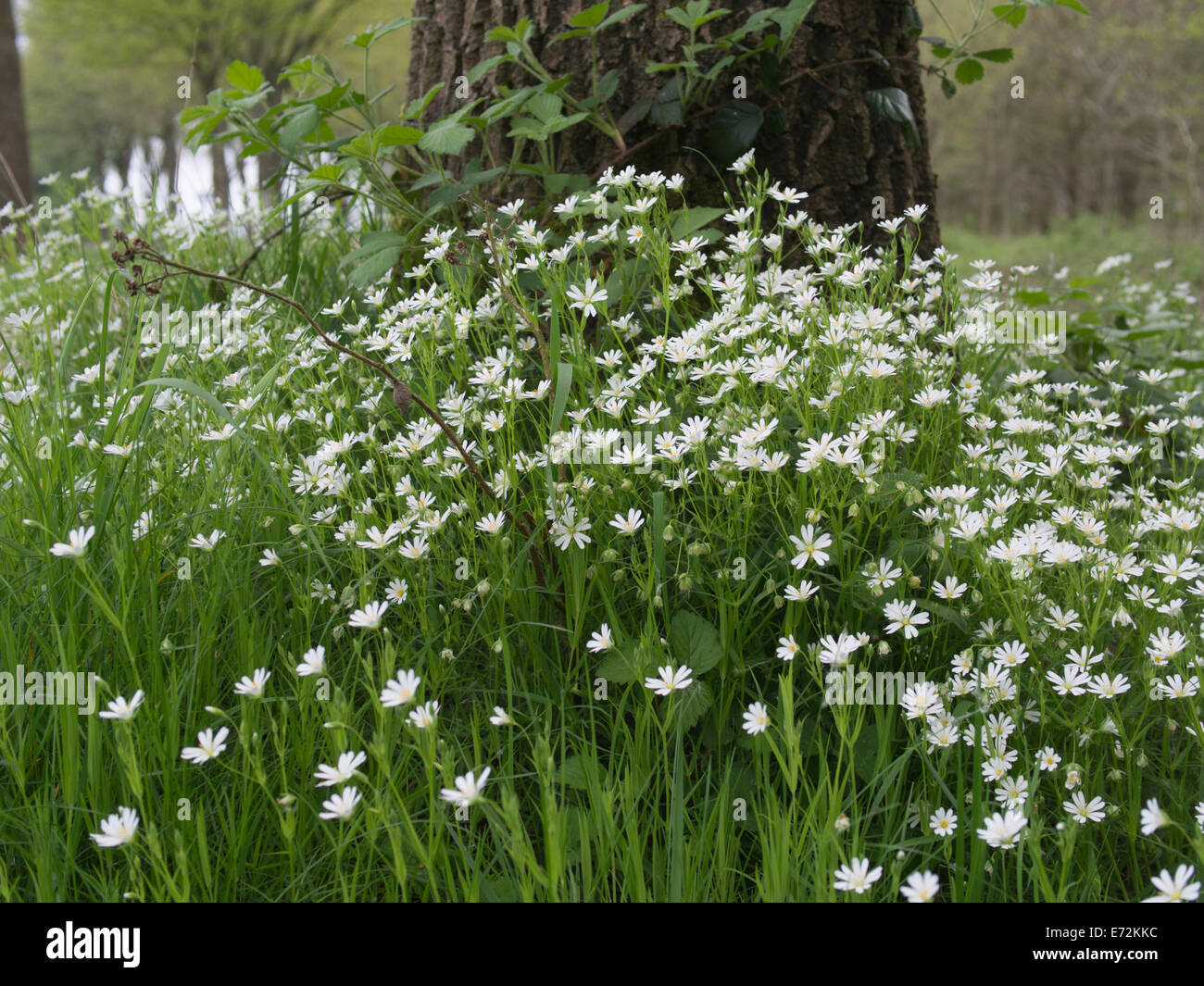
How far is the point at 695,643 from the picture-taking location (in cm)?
180

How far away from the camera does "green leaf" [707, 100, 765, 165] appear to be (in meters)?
2.85

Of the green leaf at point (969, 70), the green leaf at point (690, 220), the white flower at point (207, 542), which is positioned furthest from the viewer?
the green leaf at point (969, 70)

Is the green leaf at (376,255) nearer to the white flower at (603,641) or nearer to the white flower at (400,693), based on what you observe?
the white flower at (603,641)

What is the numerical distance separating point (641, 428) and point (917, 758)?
909 mm

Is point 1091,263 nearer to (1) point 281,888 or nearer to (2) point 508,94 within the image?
(2) point 508,94

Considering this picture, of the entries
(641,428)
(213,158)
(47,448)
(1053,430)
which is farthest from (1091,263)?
(213,158)

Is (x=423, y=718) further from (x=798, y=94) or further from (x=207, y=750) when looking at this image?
(x=798, y=94)

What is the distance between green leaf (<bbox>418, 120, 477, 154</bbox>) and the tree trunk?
55 cm

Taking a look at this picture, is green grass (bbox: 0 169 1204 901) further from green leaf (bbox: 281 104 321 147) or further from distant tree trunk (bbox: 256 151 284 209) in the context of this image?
distant tree trunk (bbox: 256 151 284 209)

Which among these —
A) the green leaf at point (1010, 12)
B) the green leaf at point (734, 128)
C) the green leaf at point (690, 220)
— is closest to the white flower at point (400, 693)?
the green leaf at point (690, 220)

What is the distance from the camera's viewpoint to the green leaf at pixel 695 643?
69.1 inches

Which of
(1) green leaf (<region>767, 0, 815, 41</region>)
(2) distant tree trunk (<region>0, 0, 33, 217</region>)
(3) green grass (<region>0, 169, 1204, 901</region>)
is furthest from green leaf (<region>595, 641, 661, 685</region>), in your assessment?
(2) distant tree trunk (<region>0, 0, 33, 217</region>)

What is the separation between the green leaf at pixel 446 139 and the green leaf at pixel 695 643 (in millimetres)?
1447

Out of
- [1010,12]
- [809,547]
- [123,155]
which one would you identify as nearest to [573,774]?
[809,547]
